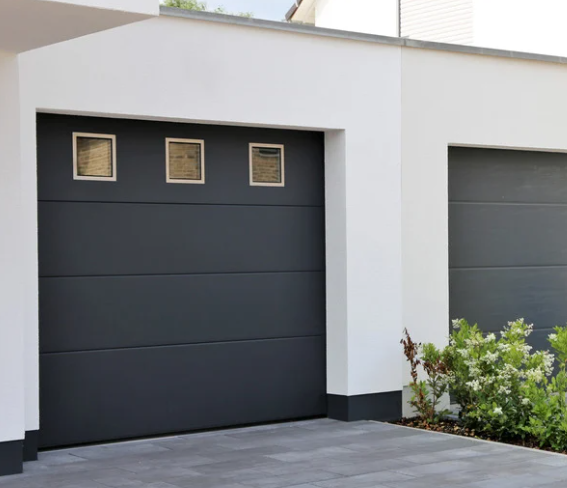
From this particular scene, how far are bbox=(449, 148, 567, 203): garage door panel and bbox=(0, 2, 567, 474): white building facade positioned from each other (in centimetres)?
9

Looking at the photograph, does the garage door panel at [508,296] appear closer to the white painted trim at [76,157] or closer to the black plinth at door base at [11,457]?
the white painted trim at [76,157]

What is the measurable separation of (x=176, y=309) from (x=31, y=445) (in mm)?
1634

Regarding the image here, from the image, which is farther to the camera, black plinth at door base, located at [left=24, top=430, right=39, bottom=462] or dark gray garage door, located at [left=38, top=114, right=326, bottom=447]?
dark gray garage door, located at [left=38, top=114, right=326, bottom=447]

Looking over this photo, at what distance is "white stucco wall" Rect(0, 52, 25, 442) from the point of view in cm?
646

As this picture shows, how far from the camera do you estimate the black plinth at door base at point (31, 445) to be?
688cm

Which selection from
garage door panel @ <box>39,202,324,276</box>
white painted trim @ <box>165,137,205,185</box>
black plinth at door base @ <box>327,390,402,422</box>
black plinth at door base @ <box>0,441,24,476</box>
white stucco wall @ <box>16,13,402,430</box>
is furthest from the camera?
black plinth at door base @ <box>327,390,402,422</box>

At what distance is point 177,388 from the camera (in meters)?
7.89

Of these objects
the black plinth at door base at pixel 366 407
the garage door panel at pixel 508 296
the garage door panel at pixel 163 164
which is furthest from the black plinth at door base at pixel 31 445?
the garage door panel at pixel 508 296

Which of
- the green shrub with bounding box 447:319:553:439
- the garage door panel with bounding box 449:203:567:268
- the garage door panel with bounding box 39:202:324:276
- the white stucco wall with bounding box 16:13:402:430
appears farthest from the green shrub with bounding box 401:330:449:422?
the garage door panel with bounding box 449:203:567:268

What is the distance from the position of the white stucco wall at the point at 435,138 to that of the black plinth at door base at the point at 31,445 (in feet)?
11.3

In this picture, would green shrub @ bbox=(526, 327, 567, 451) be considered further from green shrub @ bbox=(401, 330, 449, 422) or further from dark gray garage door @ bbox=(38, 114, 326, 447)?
dark gray garage door @ bbox=(38, 114, 326, 447)

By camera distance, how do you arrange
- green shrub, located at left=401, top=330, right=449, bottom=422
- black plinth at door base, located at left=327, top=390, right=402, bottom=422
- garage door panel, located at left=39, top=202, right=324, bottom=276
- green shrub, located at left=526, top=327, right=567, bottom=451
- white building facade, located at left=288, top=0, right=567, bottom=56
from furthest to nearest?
white building facade, located at left=288, top=0, right=567, bottom=56, black plinth at door base, located at left=327, top=390, right=402, bottom=422, green shrub, located at left=401, top=330, right=449, bottom=422, garage door panel, located at left=39, top=202, right=324, bottom=276, green shrub, located at left=526, top=327, right=567, bottom=451

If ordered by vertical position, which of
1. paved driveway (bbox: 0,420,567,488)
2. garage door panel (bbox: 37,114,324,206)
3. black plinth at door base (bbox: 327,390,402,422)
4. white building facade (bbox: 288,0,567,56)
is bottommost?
paved driveway (bbox: 0,420,567,488)

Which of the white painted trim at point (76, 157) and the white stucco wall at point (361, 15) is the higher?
the white stucco wall at point (361, 15)
